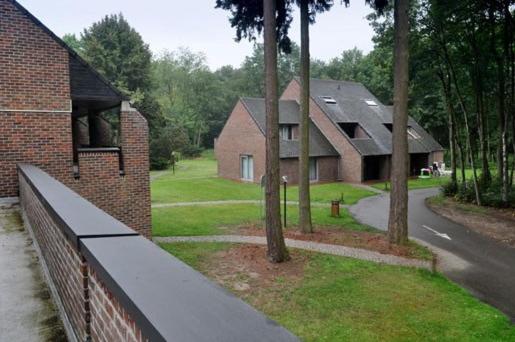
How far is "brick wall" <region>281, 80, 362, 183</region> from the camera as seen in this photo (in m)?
26.5

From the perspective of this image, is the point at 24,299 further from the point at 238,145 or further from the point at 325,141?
the point at 325,141

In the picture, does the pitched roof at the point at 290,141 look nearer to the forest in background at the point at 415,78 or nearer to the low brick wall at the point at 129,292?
the forest in background at the point at 415,78

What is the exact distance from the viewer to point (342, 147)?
27.4 metres

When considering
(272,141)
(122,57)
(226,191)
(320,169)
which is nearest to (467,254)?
(272,141)

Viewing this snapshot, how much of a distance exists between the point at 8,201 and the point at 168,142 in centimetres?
2883

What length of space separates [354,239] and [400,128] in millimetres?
3541

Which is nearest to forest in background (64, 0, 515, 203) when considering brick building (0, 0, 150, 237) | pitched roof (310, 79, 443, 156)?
pitched roof (310, 79, 443, 156)

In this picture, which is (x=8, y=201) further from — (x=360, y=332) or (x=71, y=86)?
(x=360, y=332)

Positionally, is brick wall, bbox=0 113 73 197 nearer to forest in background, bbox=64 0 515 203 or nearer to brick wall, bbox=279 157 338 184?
forest in background, bbox=64 0 515 203

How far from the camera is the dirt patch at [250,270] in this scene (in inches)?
332

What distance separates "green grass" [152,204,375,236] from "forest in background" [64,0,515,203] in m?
8.08

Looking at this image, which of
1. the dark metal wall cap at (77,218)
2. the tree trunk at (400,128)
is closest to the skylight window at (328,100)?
the tree trunk at (400,128)

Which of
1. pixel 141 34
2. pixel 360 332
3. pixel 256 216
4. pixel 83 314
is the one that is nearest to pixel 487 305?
pixel 360 332

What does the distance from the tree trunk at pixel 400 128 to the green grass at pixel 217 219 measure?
111 inches
